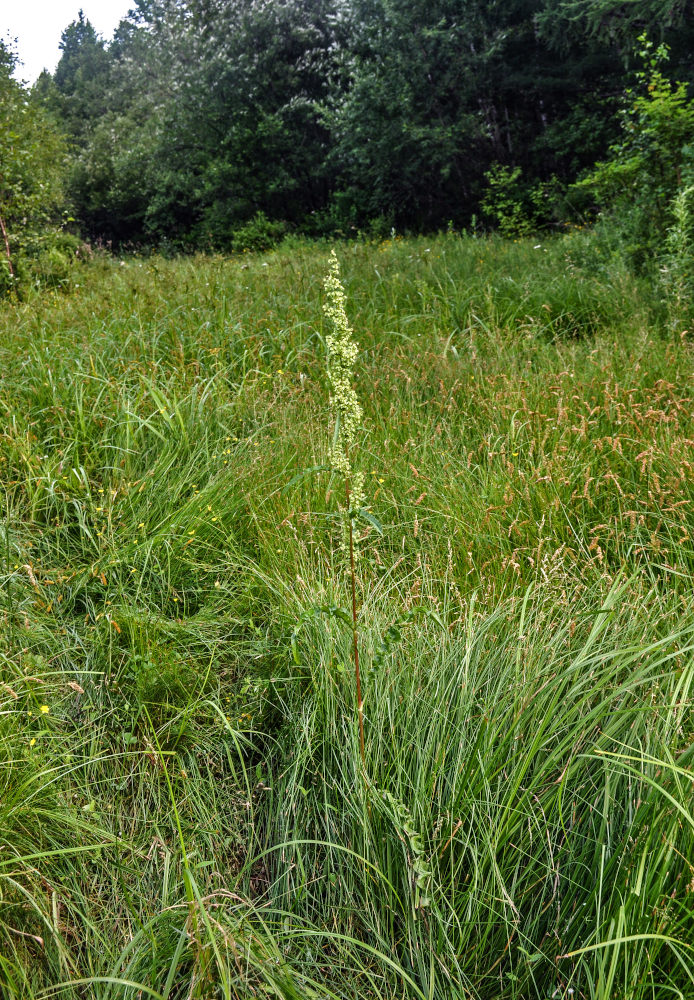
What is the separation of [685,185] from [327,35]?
53.9 ft

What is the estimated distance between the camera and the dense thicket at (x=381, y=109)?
13672mm

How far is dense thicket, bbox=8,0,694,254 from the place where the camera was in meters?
13.7

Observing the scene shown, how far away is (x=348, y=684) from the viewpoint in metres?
1.82

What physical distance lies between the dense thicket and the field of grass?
948 centimetres

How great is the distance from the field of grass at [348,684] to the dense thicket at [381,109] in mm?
9484

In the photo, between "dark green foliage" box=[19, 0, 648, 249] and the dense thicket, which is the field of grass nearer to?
the dense thicket

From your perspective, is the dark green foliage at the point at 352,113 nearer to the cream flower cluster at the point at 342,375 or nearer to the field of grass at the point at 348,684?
the field of grass at the point at 348,684

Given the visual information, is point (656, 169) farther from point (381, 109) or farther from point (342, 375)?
point (381, 109)

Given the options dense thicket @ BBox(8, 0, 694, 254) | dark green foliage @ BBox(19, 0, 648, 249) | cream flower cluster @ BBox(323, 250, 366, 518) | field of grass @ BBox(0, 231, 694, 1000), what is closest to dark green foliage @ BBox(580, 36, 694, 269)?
field of grass @ BBox(0, 231, 694, 1000)

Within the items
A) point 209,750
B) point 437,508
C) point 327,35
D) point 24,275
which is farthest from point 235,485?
point 327,35

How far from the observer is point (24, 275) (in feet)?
21.3

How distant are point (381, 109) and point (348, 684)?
1669cm

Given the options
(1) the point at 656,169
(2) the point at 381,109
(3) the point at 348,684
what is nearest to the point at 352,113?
(2) the point at 381,109

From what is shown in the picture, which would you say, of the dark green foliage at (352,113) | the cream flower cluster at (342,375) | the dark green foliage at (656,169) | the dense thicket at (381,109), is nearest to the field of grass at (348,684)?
the cream flower cluster at (342,375)
